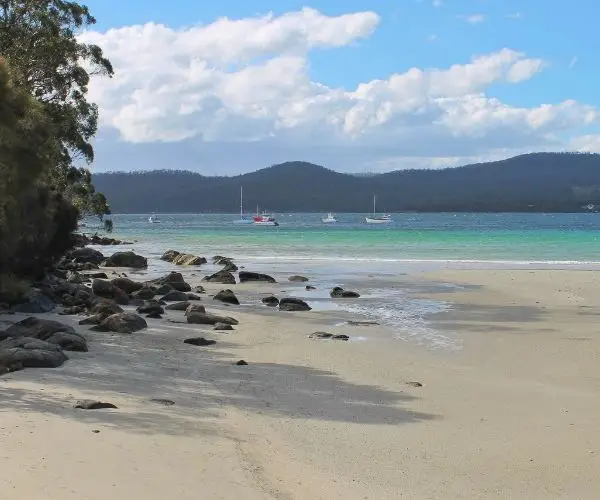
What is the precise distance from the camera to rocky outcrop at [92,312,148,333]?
45.8 feet

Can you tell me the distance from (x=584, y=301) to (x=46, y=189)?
16.7 meters

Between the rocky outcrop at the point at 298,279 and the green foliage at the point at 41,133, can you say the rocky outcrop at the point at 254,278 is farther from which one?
the green foliage at the point at 41,133

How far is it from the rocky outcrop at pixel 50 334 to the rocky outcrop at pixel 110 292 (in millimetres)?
7273

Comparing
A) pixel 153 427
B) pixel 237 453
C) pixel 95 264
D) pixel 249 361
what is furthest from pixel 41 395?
pixel 95 264

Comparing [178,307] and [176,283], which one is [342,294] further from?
[178,307]

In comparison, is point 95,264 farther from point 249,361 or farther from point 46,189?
point 249,361

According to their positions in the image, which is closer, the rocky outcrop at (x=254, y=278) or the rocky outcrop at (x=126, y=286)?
the rocky outcrop at (x=126, y=286)

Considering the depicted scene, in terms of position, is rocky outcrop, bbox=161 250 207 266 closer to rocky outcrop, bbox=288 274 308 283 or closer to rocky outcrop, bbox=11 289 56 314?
rocky outcrop, bbox=288 274 308 283

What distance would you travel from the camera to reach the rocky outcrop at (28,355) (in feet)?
31.4

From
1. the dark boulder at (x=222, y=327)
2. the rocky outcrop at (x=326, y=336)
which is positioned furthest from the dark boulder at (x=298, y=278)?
the rocky outcrop at (x=326, y=336)

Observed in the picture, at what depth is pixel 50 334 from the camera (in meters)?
12.0

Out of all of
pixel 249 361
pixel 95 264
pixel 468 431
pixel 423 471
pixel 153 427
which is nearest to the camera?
pixel 423 471

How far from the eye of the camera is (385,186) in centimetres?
19988

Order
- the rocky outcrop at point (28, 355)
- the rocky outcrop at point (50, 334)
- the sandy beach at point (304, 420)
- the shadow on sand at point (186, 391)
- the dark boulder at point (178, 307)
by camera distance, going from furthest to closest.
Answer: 1. the dark boulder at point (178, 307)
2. the rocky outcrop at point (50, 334)
3. the rocky outcrop at point (28, 355)
4. the shadow on sand at point (186, 391)
5. the sandy beach at point (304, 420)
